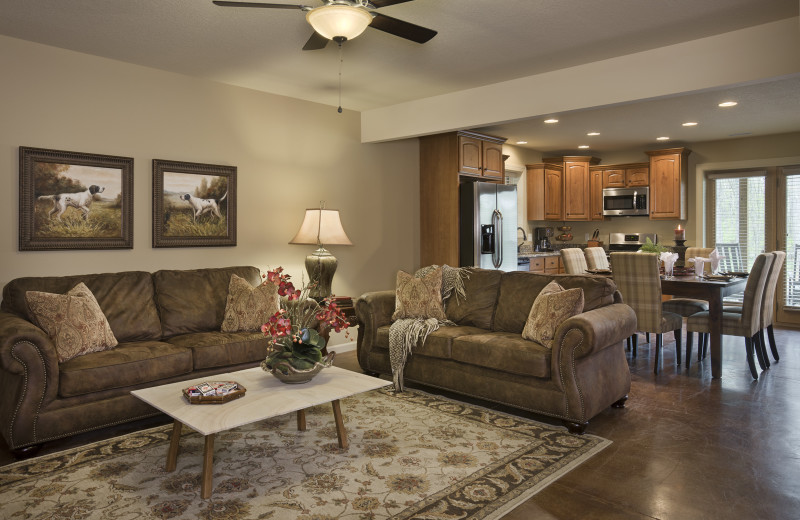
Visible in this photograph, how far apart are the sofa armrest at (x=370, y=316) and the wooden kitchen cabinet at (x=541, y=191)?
172 inches

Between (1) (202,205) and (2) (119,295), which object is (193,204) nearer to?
(1) (202,205)

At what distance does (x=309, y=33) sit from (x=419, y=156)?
2.96 metres

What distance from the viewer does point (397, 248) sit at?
6.46m

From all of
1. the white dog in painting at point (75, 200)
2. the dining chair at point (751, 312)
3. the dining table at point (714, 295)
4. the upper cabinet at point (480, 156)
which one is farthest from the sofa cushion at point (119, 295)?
the dining chair at point (751, 312)

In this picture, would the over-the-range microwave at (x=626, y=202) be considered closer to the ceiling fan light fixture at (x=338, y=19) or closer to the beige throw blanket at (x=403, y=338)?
the beige throw blanket at (x=403, y=338)

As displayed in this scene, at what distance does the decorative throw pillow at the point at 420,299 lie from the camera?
14.6 feet

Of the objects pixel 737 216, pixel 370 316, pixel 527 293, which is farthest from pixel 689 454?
pixel 737 216

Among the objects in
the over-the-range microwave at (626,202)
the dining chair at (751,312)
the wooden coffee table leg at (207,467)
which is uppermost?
the over-the-range microwave at (626,202)

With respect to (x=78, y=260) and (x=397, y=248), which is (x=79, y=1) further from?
(x=397, y=248)

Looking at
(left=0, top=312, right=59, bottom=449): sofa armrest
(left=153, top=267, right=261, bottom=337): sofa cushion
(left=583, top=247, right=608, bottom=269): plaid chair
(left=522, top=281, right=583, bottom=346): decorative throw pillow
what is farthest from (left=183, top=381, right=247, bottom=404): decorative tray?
(left=583, top=247, right=608, bottom=269): plaid chair

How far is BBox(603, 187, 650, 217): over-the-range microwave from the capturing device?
319 inches

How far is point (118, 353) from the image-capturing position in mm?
3418

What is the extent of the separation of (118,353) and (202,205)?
1732mm

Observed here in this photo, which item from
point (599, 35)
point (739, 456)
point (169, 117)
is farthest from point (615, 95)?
point (169, 117)
